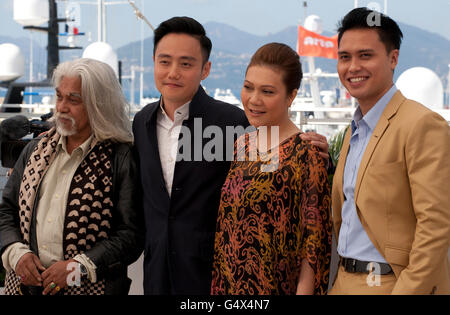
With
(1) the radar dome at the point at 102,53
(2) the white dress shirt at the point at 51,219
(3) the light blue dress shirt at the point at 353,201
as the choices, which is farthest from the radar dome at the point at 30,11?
(3) the light blue dress shirt at the point at 353,201

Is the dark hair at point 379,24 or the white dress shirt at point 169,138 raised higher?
the dark hair at point 379,24

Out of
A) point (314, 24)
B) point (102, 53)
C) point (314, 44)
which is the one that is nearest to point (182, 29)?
point (102, 53)

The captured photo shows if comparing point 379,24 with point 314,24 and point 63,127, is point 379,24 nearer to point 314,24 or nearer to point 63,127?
point 63,127

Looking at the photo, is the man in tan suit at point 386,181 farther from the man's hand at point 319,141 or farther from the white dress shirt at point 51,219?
the white dress shirt at point 51,219

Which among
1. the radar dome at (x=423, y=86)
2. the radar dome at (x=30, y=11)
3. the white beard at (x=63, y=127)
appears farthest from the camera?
the radar dome at (x=30, y=11)

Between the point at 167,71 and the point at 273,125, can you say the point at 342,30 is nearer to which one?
the point at 273,125

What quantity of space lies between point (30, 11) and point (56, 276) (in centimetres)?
1414

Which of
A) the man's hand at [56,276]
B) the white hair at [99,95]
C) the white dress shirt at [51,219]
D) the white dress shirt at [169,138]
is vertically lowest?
the man's hand at [56,276]

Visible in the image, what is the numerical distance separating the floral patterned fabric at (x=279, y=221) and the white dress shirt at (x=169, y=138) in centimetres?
39

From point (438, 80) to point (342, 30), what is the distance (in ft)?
18.9

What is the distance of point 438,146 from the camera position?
5.47ft

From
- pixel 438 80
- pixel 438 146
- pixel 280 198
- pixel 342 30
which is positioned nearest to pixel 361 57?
pixel 342 30

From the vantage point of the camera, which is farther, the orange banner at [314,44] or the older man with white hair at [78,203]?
the orange banner at [314,44]

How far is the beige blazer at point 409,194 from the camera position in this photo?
1653 mm
